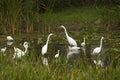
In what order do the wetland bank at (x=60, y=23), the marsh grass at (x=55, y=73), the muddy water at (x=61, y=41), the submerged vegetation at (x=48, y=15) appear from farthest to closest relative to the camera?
the submerged vegetation at (x=48, y=15)
the wetland bank at (x=60, y=23)
the muddy water at (x=61, y=41)
the marsh grass at (x=55, y=73)

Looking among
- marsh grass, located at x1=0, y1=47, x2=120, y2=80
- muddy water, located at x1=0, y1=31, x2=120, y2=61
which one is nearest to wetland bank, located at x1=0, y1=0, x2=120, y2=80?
muddy water, located at x1=0, y1=31, x2=120, y2=61

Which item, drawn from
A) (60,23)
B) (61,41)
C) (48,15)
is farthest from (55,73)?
(60,23)

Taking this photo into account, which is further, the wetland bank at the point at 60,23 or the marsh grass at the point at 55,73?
the wetland bank at the point at 60,23

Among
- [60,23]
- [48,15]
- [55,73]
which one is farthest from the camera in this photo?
[60,23]

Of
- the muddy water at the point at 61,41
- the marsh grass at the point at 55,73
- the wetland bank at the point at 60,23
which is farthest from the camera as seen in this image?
the wetland bank at the point at 60,23

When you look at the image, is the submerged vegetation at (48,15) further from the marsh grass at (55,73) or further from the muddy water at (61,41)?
the marsh grass at (55,73)

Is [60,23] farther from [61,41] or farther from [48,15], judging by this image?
[61,41]

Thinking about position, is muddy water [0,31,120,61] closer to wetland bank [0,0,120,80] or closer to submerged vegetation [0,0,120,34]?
Answer: wetland bank [0,0,120,80]

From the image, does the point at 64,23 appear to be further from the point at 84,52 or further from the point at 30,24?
the point at 84,52

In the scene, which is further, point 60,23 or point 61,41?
point 60,23

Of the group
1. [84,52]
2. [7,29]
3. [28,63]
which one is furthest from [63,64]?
[7,29]

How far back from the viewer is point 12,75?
6023 mm

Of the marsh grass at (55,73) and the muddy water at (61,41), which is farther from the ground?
the marsh grass at (55,73)

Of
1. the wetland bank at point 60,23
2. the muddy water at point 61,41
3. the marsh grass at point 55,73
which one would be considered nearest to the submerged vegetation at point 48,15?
the wetland bank at point 60,23
